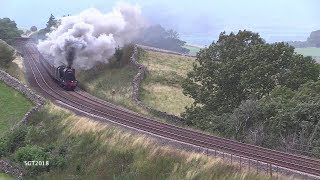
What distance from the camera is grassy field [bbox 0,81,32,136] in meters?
37.3

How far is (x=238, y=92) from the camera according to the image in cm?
4388

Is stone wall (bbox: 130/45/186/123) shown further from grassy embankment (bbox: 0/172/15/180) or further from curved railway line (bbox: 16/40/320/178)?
grassy embankment (bbox: 0/172/15/180)

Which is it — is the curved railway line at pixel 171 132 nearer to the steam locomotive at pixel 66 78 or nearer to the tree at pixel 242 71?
the steam locomotive at pixel 66 78

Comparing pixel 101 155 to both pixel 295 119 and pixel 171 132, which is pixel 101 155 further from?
pixel 295 119

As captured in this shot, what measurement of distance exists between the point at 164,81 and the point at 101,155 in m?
31.5

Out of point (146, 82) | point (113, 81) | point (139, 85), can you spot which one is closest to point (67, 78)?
point (113, 81)

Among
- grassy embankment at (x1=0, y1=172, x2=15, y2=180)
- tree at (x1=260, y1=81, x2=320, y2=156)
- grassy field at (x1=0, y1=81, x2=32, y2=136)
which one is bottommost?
grassy embankment at (x1=0, y1=172, x2=15, y2=180)

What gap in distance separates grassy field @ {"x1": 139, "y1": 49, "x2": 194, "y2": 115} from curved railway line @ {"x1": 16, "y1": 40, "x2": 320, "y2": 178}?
8387 mm

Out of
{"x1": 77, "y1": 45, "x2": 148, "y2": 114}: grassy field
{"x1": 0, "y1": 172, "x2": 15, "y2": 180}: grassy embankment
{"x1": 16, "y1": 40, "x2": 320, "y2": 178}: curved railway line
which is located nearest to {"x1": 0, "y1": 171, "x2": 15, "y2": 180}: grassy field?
{"x1": 0, "y1": 172, "x2": 15, "y2": 180}: grassy embankment

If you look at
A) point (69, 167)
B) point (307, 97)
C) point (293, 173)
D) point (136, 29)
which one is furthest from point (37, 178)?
point (136, 29)

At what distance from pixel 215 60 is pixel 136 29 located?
26869 millimetres

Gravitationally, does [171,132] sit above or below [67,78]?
above

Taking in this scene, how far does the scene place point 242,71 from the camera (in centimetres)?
4338

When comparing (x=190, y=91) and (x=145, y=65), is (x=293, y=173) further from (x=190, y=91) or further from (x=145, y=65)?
(x=145, y=65)
